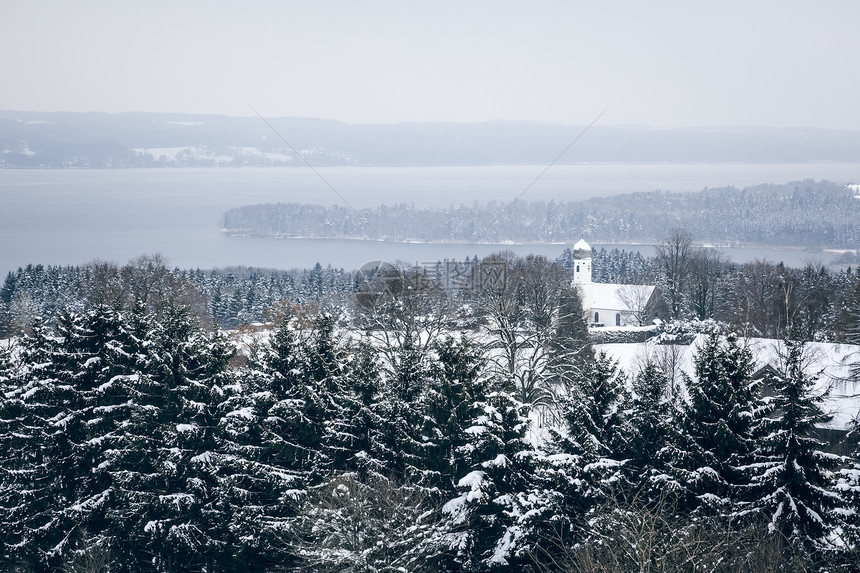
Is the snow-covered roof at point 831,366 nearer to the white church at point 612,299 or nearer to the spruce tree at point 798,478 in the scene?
the spruce tree at point 798,478

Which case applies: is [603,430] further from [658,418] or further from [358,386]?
[358,386]

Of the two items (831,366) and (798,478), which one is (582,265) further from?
(798,478)

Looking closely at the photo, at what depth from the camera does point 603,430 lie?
18344 mm

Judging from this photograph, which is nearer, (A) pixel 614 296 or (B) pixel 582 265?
(A) pixel 614 296

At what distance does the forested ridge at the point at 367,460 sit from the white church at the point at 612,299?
37.7 meters

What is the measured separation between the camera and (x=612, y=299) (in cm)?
6419

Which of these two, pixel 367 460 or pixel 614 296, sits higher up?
pixel 367 460

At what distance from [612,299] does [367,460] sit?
48.3 metres

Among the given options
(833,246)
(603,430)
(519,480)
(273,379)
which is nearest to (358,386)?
(273,379)

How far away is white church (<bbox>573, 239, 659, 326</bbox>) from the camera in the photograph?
192ft

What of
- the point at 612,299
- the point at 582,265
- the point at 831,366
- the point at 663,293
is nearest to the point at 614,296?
the point at 612,299

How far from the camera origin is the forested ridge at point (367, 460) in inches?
648

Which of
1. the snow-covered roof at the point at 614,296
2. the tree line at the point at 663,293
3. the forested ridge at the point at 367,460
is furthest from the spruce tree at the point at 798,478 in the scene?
the snow-covered roof at the point at 614,296

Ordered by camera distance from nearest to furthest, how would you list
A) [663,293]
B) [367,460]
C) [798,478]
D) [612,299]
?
[798,478], [367,460], [663,293], [612,299]
